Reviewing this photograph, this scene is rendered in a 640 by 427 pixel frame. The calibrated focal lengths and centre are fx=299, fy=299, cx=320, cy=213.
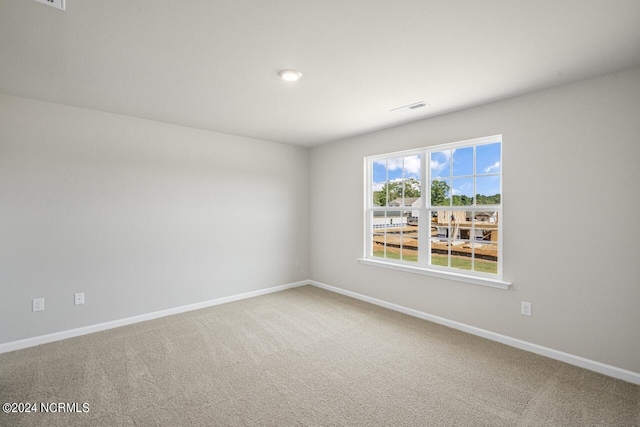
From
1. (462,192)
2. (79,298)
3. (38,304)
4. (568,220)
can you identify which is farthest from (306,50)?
(38,304)

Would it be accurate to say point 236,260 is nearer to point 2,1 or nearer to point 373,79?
point 373,79

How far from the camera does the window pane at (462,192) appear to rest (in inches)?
135

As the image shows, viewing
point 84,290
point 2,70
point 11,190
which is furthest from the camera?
point 84,290

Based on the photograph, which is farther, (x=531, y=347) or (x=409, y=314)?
(x=409, y=314)

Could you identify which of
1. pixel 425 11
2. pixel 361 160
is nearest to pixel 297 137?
pixel 361 160

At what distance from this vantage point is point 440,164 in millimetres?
3732

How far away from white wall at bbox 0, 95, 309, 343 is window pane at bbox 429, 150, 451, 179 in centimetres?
243

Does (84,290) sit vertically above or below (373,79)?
below

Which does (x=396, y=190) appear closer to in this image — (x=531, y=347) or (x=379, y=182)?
(x=379, y=182)

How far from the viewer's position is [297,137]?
462 cm

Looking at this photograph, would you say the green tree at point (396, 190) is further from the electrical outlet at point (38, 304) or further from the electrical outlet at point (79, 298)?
the electrical outlet at point (38, 304)

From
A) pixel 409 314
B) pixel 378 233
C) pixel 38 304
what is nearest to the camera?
pixel 38 304

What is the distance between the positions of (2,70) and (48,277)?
77.0 inches

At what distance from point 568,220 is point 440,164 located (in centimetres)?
145
